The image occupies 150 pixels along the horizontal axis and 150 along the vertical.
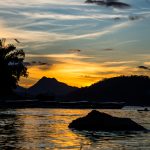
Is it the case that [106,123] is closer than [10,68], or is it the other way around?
[106,123]

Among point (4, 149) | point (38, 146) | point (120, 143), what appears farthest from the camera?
point (120, 143)

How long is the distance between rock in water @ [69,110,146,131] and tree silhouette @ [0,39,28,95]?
383 ft

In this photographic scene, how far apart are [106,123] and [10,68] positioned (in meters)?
121

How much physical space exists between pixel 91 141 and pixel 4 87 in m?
135

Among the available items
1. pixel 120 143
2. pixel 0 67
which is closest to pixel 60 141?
pixel 120 143

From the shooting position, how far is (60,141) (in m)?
42.9

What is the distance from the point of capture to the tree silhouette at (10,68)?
567 ft

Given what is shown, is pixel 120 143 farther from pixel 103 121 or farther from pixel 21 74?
pixel 21 74

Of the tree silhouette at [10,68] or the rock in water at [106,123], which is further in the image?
the tree silhouette at [10,68]

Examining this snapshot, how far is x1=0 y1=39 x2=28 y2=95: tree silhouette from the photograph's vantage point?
172875 mm

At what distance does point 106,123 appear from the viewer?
188ft

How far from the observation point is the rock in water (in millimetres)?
56594

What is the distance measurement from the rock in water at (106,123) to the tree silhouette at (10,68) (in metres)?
117

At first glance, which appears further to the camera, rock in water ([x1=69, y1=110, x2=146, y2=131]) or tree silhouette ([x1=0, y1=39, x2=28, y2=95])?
tree silhouette ([x1=0, y1=39, x2=28, y2=95])
